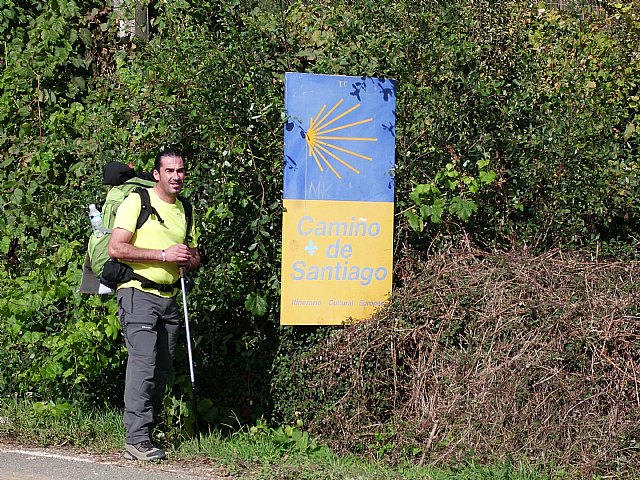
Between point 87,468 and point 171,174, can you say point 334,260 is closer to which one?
point 171,174

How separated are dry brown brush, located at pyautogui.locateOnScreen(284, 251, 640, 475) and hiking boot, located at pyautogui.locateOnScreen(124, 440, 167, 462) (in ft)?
4.11

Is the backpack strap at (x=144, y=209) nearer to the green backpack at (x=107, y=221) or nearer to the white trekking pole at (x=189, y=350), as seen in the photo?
the green backpack at (x=107, y=221)

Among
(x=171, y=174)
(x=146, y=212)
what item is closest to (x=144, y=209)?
(x=146, y=212)

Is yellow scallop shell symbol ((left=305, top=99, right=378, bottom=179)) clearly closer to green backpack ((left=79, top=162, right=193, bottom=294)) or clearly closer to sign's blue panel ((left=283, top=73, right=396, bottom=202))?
sign's blue panel ((left=283, top=73, right=396, bottom=202))

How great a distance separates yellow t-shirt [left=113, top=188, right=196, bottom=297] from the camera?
6.15 metres

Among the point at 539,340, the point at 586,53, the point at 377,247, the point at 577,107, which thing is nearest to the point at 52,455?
the point at 377,247

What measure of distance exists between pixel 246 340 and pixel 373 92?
81.8 inches

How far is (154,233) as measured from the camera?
6.22 metres

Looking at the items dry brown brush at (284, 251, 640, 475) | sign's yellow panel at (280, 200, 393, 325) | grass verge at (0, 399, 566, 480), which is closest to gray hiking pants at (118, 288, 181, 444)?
grass verge at (0, 399, 566, 480)

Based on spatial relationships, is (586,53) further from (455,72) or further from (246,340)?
(246,340)

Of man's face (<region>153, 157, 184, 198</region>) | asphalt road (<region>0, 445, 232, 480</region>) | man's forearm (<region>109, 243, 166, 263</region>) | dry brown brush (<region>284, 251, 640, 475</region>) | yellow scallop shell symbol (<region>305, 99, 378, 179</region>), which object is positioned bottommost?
asphalt road (<region>0, 445, 232, 480</region>)

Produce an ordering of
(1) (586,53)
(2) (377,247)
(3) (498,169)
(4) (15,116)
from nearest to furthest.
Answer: (2) (377,247) → (3) (498,169) → (1) (586,53) → (4) (15,116)

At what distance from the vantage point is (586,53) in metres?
8.14

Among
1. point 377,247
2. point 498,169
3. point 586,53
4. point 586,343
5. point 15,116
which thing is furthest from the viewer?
point 15,116
